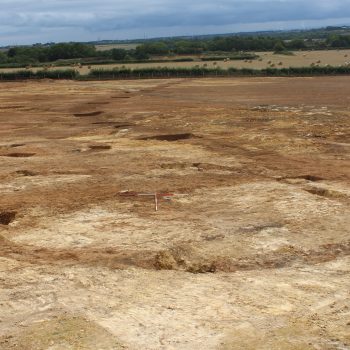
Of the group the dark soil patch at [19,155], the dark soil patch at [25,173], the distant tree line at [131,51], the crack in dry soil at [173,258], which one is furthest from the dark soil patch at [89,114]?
the distant tree line at [131,51]

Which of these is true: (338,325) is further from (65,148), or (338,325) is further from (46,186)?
(65,148)

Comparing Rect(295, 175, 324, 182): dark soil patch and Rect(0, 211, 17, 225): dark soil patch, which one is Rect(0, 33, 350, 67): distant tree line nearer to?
Rect(295, 175, 324, 182): dark soil patch

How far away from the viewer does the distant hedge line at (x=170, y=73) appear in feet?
205

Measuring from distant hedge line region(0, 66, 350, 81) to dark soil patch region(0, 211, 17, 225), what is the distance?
51964 millimetres

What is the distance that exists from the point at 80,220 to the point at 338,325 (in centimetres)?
694

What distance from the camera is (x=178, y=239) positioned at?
457 inches

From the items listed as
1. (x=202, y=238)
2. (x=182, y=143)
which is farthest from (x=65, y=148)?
Result: (x=202, y=238)

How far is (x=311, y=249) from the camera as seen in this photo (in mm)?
11023

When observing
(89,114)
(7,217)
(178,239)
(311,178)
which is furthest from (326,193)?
(89,114)

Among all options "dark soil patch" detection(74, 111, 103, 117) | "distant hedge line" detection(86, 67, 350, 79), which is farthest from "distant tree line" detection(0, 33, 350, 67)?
"dark soil patch" detection(74, 111, 103, 117)

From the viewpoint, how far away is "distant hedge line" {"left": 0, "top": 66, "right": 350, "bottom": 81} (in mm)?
62531

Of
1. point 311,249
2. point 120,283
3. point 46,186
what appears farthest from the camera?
point 46,186

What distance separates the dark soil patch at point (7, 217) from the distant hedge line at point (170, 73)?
51964 millimetres

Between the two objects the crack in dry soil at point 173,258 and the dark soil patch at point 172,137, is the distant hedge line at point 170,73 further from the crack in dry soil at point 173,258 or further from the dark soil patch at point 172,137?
the crack in dry soil at point 173,258
